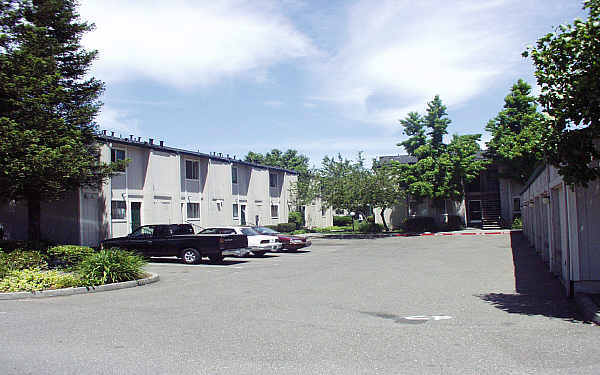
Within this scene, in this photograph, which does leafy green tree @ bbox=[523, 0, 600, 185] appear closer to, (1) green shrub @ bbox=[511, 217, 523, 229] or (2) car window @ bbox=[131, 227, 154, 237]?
(2) car window @ bbox=[131, 227, 154, 237]

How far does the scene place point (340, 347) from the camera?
6797 millimetres

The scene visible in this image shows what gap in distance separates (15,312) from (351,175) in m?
32.8

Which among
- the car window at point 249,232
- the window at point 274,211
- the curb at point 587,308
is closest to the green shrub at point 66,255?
the car window at point 249,232

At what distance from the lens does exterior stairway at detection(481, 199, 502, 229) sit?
151ft

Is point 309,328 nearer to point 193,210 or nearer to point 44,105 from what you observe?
point 44,105

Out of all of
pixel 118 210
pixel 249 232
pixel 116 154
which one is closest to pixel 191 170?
pixel 116 154

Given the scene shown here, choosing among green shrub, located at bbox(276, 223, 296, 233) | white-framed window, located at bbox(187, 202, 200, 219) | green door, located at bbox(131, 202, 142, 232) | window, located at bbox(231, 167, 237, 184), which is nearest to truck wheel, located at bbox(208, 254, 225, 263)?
green door, located at bbox(131, 202, 142, 232)

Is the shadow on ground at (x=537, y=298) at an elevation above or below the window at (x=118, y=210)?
below

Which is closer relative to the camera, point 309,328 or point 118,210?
point 309,328

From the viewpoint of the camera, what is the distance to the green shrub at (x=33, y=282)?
12086 mm

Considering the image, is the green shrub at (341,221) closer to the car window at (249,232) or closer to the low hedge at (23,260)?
the car window at (249,232)

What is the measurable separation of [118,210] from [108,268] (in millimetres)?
15468

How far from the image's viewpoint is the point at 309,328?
8.00m

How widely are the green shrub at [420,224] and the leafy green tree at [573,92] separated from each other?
1364 inches
